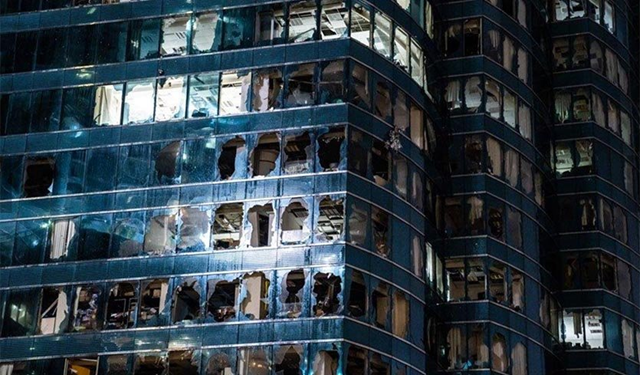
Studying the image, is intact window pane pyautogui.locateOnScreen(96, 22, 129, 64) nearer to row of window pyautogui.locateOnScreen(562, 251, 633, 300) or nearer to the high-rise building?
the high-rise building

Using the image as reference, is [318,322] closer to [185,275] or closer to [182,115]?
[185,275]

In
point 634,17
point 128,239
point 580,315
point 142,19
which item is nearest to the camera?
point 128,239

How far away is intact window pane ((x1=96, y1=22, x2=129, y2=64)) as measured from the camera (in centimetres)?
7581

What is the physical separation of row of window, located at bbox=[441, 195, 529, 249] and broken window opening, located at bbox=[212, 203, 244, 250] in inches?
562

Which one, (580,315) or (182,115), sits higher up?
(182,115)

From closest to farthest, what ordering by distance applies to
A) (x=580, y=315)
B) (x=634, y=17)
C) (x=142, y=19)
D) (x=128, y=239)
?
(x=128, y=239)
(x=142, y=19)
(x=580, y=315)
(x=634, y=17)

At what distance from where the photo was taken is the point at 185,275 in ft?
227

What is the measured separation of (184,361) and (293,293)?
631 centimetres

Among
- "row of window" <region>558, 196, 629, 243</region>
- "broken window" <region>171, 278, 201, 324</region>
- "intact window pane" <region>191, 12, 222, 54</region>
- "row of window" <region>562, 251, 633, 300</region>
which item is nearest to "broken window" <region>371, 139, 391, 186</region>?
"intact window pane" <region>191, 12, 222, 54</region>

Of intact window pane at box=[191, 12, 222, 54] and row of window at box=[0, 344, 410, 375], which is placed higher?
intact window pane at box=[191, 12, 222, 54]

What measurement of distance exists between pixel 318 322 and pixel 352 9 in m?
17.4

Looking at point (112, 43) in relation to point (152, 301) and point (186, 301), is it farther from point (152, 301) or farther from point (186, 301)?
point (186, 301)

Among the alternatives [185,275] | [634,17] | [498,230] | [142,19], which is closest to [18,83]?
[142,19]

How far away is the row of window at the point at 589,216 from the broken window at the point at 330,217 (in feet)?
79.2
